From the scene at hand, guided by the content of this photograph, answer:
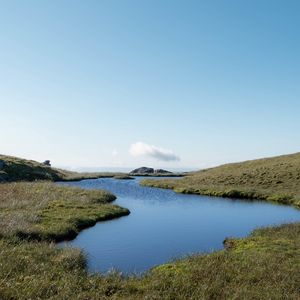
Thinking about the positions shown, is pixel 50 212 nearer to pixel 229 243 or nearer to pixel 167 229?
pixel 167 229

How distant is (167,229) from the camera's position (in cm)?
3503

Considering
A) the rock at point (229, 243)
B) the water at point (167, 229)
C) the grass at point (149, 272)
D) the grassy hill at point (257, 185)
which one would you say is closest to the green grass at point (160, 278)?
the grass at point (149, 272)

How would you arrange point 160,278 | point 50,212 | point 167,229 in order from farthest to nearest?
point 50,212 → point 167,229 → point 160,278

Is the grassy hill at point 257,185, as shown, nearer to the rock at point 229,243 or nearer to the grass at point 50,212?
the grass at point 50,212

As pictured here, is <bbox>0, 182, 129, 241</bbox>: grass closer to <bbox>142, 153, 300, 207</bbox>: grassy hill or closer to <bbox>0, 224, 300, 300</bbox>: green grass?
<bbox>0, 224, 300, 300</bbox>: green grass

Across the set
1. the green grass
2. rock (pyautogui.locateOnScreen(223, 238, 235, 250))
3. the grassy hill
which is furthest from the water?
the grassy hill

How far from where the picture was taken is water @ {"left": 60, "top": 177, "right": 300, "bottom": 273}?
2508 centimetres

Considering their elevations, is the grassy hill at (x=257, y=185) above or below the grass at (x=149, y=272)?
above

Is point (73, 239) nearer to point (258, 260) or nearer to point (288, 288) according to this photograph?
point (258, 260)

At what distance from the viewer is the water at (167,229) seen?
25.1 m

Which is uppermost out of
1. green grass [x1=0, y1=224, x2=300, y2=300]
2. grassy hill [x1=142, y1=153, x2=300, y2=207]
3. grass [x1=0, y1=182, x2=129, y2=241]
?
grassy hill [x1=142, y1=153, x2=300, y2=207]

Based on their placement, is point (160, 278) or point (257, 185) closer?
point (160, 278)

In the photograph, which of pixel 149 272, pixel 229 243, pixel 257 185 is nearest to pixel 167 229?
pixel 229 243

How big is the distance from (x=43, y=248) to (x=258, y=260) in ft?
36.1
